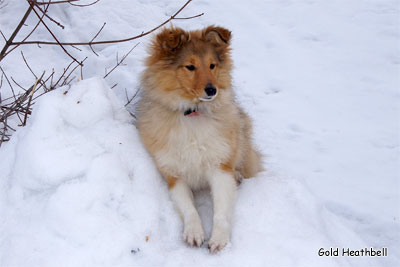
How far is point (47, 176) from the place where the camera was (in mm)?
2955

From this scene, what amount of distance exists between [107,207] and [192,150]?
0.83 m

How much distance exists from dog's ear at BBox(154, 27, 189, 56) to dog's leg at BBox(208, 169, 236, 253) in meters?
1.02

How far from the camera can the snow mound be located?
8.91 feet

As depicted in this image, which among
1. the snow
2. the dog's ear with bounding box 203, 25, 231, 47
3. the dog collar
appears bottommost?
the snow

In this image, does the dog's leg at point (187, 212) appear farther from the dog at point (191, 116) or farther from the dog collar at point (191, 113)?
the dog collar at point (191, 113)

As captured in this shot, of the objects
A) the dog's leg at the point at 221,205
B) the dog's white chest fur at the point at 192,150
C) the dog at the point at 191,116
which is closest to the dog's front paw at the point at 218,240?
the dog's leg at the point at 221,205

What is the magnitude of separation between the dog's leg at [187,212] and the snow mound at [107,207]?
57 mm

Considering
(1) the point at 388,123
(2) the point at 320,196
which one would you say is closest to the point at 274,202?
(2) the point at 320,196

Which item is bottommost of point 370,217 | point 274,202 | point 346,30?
point 370,217

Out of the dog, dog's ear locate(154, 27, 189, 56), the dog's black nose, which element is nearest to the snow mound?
the dog

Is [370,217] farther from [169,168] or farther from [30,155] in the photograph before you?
[30,155]

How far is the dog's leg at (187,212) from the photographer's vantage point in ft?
9.80

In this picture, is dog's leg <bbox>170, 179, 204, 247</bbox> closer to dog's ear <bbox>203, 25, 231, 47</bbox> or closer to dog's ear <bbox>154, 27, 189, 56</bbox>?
dog's ear <bbox>154, 27, 189, 56</bbox>

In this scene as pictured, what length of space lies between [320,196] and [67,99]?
2.88 meters
